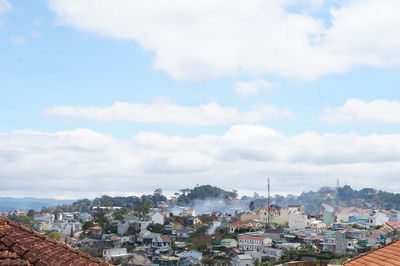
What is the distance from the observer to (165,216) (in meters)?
92.8

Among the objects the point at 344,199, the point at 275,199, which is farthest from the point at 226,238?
the point at 275,199

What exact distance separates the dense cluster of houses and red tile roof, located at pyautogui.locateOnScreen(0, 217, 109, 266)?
170 ft

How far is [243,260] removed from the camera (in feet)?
181

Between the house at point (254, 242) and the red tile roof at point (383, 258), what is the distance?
52697mm

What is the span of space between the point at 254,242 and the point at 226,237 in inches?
351

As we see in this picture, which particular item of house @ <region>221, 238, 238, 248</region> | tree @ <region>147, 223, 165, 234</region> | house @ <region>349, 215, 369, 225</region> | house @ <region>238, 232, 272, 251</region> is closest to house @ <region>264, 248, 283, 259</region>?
house @ <region>238, 232, 272, 251</region>

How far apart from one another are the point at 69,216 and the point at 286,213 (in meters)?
57.2

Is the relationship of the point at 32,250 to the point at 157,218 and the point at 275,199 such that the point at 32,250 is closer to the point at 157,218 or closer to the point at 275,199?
the point at 157,218

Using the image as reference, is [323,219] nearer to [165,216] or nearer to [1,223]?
[165,216]

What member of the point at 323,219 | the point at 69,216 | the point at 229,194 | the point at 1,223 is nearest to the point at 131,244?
the point at 323,219

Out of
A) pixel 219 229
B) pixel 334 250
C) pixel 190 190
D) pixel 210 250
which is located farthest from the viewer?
pixel 190 190

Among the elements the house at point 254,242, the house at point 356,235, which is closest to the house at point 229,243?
the house at point 254,242

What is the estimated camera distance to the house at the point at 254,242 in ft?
202

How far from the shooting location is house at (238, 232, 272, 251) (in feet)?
202
